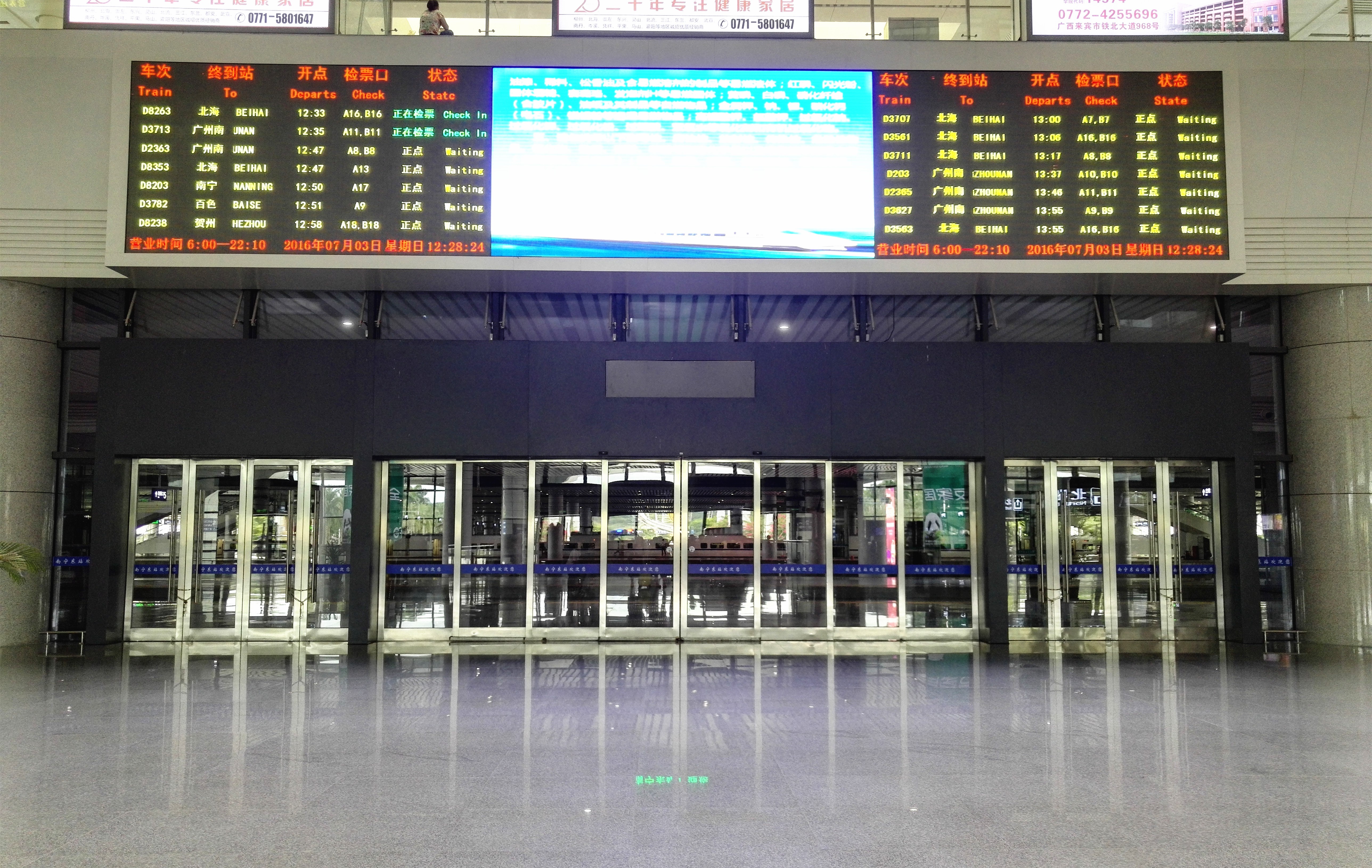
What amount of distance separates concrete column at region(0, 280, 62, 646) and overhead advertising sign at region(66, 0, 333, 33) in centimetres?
318

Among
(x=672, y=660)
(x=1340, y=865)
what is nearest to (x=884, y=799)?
(x=1340, y=865)

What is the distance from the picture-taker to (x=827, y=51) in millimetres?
9859

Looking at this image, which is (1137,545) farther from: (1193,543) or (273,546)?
(273,546)

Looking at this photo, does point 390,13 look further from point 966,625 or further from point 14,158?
point 966,625

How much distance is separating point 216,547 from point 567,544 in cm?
403

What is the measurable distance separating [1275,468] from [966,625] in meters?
4.32

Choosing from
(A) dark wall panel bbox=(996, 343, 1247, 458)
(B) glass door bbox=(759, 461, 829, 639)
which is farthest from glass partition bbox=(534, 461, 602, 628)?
(A) dark wall panel bbox=(996, 343, 1247, 458)

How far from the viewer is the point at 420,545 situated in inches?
448

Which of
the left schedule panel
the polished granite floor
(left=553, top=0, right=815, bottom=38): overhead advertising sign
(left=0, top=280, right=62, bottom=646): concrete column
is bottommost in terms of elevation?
the polished granite floor

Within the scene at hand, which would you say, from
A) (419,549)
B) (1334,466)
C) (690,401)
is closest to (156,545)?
(419,549)

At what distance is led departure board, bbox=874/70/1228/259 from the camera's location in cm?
970

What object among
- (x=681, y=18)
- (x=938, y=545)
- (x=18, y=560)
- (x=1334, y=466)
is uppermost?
(x=681, y=18)

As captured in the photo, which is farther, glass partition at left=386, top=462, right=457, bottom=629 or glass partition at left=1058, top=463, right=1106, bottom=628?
glass partition at left=1058, top=463, right=1106, bottom=628

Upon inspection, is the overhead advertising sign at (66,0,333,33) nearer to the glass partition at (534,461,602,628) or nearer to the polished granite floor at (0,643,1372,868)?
the glass partition at (534,461,602,628)
